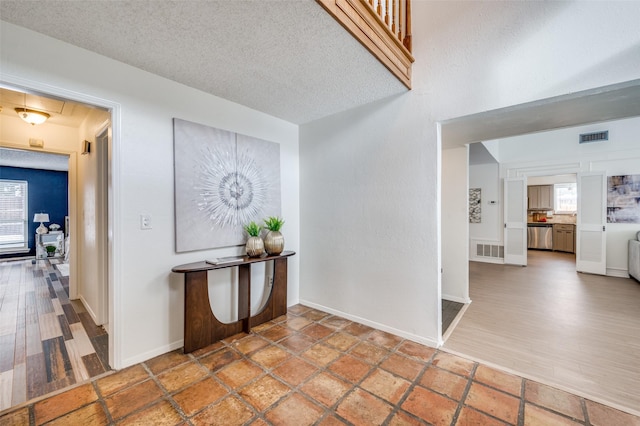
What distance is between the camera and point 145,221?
2.26m

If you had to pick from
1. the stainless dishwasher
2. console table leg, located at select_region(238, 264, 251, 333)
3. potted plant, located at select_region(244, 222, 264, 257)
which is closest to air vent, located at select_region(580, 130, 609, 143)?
the stainless dishwasher

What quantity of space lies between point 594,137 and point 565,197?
445 centimetres

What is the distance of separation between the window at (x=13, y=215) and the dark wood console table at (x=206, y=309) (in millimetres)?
8190

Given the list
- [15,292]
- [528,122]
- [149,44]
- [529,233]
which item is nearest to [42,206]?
[15,292]

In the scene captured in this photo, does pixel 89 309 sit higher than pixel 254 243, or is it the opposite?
pixel 254 243

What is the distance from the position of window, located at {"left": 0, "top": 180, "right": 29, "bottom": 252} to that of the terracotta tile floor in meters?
8.14

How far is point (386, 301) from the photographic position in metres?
2.84

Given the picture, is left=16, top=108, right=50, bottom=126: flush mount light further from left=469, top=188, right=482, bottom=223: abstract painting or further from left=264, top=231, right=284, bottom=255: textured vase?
left=469, top=188, right=482, bottom=223: abstract painting

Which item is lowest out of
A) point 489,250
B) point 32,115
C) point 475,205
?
point 489,250

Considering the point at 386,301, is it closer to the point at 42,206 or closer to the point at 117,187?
the point at 117,187

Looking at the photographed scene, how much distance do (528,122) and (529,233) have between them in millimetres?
7729

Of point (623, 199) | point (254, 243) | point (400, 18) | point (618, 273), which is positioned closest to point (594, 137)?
point (623, 199)

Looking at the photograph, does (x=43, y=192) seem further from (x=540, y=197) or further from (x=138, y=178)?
(x=540, y=197)

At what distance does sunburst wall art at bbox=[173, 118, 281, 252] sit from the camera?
247 centimetres
